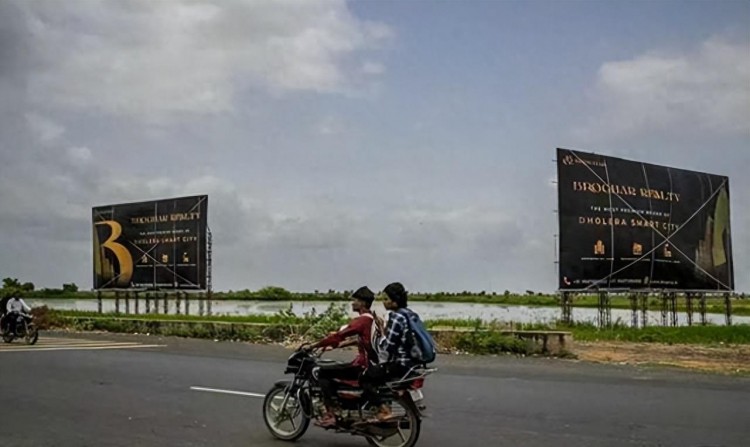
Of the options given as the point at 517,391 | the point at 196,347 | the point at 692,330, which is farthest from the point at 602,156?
the point at 517,391

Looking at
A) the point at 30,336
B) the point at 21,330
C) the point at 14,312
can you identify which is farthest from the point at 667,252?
the point at 14,312

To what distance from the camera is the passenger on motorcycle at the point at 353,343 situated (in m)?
9.07

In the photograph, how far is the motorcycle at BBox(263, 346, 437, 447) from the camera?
28.8ft

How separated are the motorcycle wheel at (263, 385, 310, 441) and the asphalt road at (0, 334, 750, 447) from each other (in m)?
0.15

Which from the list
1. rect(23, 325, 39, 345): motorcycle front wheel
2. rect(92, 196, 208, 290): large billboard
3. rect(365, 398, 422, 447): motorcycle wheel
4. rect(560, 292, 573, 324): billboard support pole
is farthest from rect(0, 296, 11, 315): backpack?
rect(365, 398, 422, 447): motorcycle wheel

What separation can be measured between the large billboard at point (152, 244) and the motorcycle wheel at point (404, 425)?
27.9m

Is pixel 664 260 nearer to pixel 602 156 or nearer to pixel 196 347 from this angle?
pixel 602 156

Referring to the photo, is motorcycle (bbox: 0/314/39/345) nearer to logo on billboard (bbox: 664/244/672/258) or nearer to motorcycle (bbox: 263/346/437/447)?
motorcycle (bbox: 263/346/437/447)

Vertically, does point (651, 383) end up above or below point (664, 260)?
below

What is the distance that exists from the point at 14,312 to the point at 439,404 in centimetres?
1734

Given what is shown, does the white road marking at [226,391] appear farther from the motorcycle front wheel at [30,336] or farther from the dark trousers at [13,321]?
the dark trousers at [13,321]

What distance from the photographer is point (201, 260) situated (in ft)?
118

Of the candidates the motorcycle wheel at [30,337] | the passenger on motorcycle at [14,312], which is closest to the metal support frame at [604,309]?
the motorcycle wheel at [30,337]

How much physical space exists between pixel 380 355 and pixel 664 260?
975 inches
